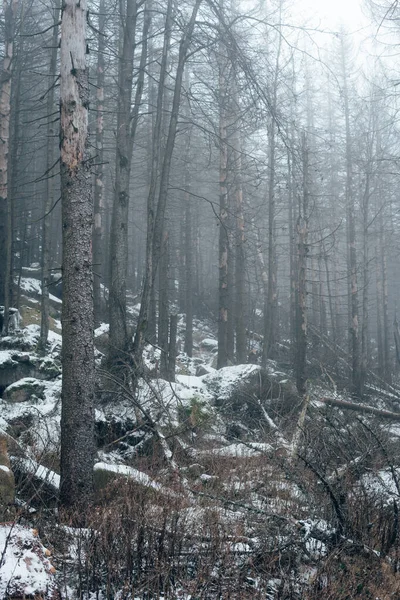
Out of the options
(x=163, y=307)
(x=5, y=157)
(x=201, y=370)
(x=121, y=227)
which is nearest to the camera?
(x=121, y=227)

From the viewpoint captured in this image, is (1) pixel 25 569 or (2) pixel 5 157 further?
(2) pixel 5 157

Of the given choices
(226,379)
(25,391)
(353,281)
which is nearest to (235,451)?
(226,379)

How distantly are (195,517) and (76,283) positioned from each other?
290cm

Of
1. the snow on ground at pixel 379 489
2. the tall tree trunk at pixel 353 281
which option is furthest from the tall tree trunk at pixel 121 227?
the tall tree trunk at pixel 353 281

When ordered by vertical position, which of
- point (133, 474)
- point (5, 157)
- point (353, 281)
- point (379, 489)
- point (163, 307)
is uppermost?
point (5, 157)

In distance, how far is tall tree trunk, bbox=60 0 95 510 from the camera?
6414 millimetres

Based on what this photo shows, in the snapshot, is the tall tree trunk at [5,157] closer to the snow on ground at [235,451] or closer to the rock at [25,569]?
the snow on ground at [235,451]

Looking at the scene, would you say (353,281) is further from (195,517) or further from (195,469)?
(195,517)

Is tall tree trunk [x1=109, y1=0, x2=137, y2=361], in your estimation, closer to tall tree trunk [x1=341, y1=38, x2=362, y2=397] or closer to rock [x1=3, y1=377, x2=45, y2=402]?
rock [x1=3, y1=377, x2=45, y2=402]

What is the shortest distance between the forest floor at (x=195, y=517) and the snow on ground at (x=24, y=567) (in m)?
0.01

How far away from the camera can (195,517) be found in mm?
A: 5406

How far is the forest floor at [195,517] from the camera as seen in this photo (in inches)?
172

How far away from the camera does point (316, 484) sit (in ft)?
22.1

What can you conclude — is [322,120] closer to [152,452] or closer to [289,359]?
[289,359]
